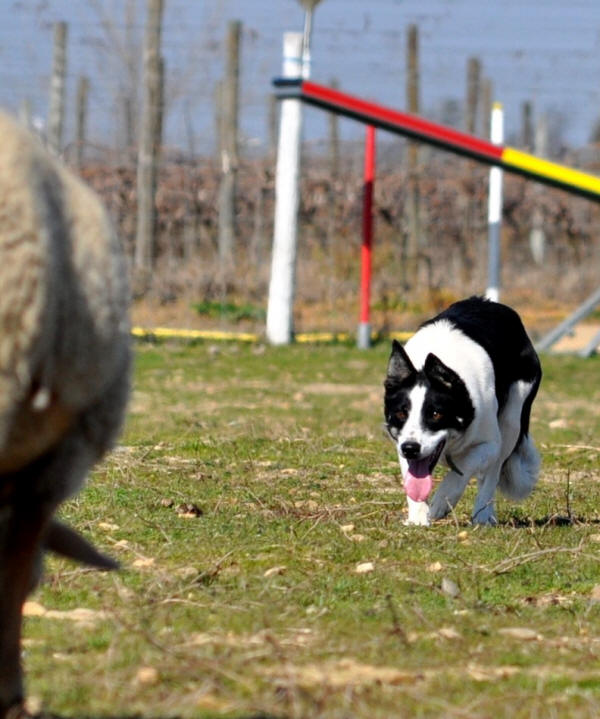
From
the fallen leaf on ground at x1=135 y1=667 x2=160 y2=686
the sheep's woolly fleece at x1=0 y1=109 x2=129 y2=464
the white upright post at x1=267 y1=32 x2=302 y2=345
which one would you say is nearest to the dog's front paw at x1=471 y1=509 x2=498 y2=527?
the fallen leaf on ground at x1=135 y1=667 x2=160 y2=686

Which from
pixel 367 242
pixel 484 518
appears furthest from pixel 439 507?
pixel 367 242

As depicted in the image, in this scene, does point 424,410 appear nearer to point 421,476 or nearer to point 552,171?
point 421,476

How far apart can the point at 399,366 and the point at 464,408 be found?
0.39 metres

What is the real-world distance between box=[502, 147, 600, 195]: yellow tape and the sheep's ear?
11272 millimetres

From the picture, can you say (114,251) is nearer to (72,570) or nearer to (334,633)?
(334,633)

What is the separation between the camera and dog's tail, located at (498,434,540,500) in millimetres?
7469

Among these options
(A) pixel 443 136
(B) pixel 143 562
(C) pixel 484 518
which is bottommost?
(C) pixel 484 518

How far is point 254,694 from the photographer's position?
383 centimetres

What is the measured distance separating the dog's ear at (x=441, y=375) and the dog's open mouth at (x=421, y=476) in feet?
0.93

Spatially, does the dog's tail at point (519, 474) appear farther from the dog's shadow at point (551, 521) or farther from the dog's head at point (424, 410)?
the dog's head at point (424, 410)

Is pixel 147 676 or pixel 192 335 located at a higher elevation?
pixel 147 676

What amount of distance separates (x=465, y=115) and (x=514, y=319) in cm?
2481

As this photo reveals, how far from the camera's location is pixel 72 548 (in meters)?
3.82

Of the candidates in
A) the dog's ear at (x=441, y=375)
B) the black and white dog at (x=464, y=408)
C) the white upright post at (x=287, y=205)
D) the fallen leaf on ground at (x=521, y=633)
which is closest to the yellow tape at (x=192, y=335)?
the white upright post at (x=287, y=205)
